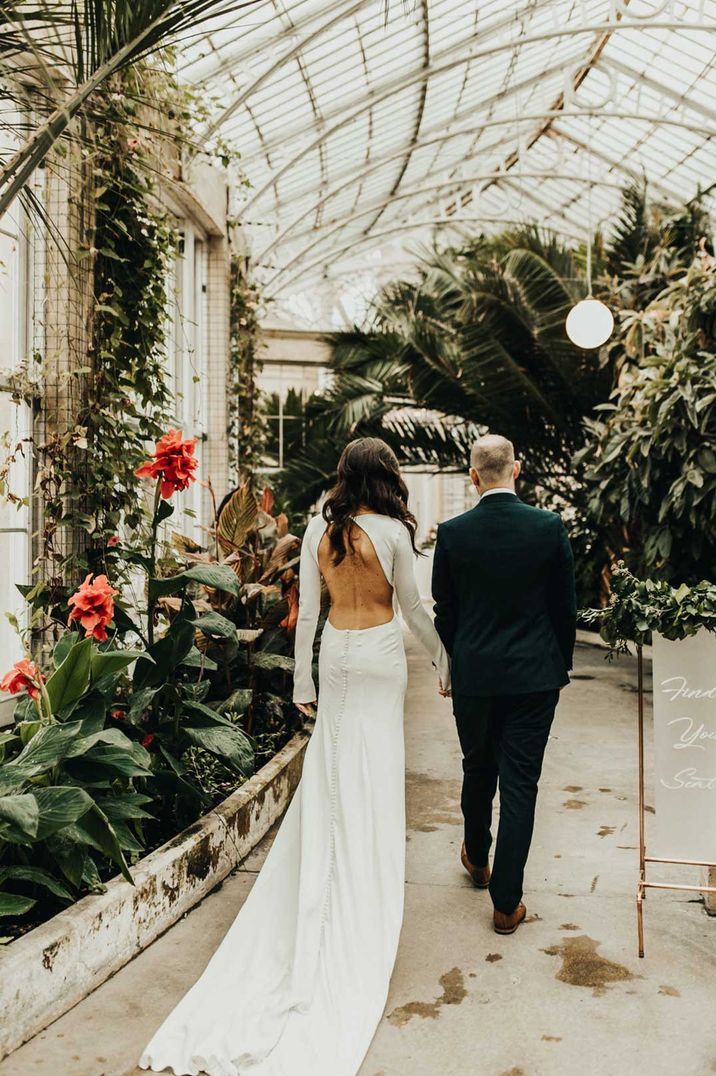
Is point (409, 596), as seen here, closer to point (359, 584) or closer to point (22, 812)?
point (359, 584)

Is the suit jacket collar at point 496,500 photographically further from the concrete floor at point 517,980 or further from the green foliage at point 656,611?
the concrete floor at point 517,980

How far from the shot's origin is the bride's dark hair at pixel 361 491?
3217mm

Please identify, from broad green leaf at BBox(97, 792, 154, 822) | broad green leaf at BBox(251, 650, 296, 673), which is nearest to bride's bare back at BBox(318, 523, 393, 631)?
broad green leaf at BBox(97, 792, 154, 822)

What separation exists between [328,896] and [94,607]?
115 centimetres

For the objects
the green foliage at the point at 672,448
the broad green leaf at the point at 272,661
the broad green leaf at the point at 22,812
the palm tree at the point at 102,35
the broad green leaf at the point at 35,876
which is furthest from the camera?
the green foliage at the point at 672,448

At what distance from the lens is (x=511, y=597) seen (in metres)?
3.24

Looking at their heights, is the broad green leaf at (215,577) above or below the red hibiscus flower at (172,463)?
below

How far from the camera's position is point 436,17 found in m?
9.76

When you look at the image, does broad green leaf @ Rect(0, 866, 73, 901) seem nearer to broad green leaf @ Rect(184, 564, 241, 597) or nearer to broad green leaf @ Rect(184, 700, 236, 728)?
broad green leaf @ Rect(184, 700, 236, 728)

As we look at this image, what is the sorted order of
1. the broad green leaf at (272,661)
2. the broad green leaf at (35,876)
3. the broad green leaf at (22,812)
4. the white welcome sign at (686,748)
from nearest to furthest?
1. the broad green leaf at (22,812)
2. the broad green leaf at (35,876)
3. the white welcome sign at (686,748)
4. the broad green leaf at (272,661)

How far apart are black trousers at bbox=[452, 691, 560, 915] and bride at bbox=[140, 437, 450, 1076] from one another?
8.4 inches

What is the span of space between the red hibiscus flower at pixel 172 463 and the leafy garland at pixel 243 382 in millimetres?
4885

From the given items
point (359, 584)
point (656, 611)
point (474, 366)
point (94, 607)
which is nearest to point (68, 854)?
point (94, 607)

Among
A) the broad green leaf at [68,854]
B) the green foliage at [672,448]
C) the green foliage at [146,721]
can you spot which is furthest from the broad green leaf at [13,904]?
the green foliage at [672,448]
